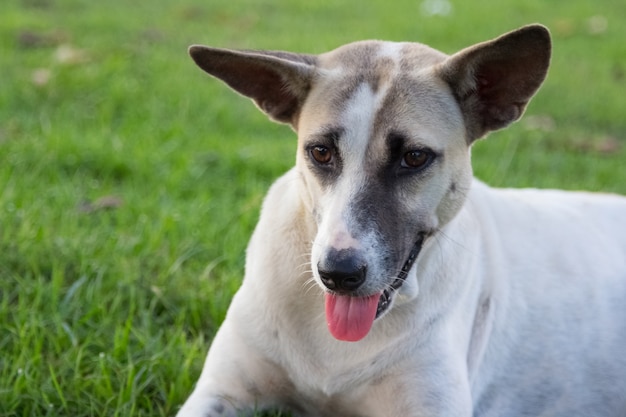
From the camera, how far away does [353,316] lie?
3.28 m

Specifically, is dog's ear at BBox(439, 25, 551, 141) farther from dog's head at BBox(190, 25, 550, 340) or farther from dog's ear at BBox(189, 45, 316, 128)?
dog's ear at BBox(189, 45, 316, 128)

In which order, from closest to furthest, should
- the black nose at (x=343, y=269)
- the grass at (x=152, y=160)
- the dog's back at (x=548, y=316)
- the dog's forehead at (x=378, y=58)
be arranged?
the black nose at (x=343, y=269) < the dog's forehead at (x=378, y=58) < the dog's back at (x=548, y=316) < the grass at (x=152, y=160)

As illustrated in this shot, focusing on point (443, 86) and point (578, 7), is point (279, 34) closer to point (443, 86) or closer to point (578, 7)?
point (578, 7)

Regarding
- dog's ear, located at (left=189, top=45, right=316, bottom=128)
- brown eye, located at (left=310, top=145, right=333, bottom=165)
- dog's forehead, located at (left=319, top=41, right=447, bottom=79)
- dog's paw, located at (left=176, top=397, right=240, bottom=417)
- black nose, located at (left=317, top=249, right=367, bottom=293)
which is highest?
dog's forehead, located at (left=319, top=41, right=447, bottom=79)

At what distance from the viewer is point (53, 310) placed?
423cm

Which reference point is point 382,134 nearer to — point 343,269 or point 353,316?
point 343,269

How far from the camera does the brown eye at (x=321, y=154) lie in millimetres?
3320

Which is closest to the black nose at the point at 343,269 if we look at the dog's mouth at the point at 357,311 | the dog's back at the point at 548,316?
the dog's mouth at the point at 357,311

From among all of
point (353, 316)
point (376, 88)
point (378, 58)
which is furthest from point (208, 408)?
point (378, 58)

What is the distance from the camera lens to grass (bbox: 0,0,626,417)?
399cm

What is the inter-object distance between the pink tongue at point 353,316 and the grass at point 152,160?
0.84 metres

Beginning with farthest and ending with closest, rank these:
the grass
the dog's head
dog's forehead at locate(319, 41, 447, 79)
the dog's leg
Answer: the grass < the dog's leg < dog's forehead at locate(319, 41, 447, 79) < the dog's head

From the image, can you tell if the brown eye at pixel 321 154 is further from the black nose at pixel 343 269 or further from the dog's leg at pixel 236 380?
the dog's leg at pixel 236 380

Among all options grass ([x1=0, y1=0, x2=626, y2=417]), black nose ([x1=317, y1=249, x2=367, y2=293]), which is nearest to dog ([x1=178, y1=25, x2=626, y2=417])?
black nose ([x1=317, y1=249, x2=367, y2=293])
